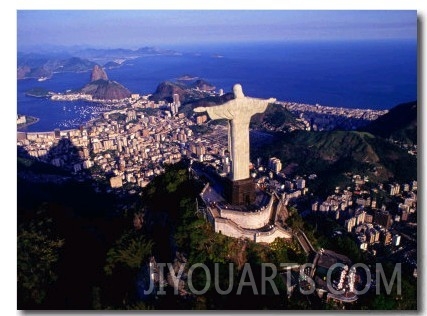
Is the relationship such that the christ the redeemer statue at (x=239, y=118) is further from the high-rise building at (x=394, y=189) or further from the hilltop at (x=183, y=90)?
the hilltop at (x=183, y=90)

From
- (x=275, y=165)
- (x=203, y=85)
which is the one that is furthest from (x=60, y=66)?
(x=275, y=165)

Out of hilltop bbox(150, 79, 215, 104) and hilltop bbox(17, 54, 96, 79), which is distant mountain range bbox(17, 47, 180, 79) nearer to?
hilltop bbox(17, 54, 96, 79)

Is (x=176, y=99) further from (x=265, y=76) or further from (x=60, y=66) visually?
(x=60, y=66)

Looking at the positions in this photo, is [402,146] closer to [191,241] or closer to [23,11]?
[191,241]

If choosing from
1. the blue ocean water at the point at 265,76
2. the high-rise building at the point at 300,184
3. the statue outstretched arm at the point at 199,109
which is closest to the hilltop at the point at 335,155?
the high-rise building at the point at 300,184

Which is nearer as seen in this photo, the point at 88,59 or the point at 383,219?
the point at 383,219

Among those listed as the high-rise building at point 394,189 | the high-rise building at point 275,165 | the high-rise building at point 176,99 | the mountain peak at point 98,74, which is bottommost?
the high-rise building at point 394,189

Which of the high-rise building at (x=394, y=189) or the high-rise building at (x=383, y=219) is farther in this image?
the high-rise building at (x=394, y=189)
